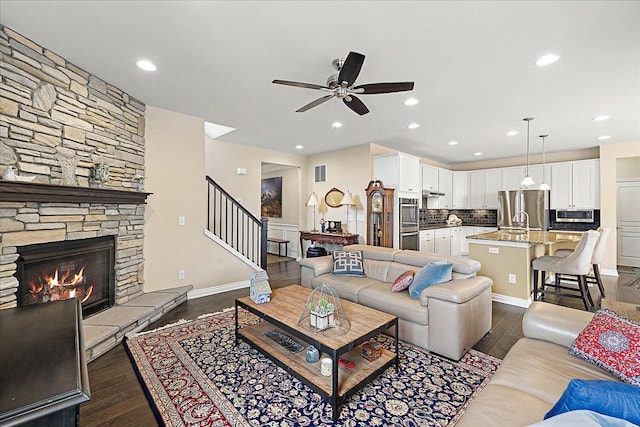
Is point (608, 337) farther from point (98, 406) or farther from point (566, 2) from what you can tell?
point (98, 406)

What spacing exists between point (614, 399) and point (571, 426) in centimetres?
33

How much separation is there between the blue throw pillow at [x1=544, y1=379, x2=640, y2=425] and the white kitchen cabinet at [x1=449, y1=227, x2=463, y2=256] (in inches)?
272

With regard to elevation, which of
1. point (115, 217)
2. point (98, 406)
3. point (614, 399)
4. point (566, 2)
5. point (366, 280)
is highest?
point (566, 2)

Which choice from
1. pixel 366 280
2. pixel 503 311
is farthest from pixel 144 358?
pixel 503 311

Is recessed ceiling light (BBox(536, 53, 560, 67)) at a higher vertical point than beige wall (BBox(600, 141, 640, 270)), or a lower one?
higher

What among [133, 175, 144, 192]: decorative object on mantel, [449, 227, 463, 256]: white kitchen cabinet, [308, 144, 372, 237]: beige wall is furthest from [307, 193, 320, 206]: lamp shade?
[133, 175, 144, 192]: decorative object on mantel

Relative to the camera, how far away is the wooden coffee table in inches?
72.9

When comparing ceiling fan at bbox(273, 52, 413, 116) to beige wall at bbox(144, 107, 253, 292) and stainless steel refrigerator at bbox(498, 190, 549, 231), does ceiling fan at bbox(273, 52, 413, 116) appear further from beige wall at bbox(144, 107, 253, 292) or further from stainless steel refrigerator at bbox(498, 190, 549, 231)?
stainless steel refrigerator at bbox(498, 190, 549, 231)

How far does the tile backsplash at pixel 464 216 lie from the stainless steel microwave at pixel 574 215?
4.42 feet

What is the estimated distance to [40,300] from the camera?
103 inches

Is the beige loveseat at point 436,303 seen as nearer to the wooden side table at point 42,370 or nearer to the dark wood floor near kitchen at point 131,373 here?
the dark wood floor near kitchen at point 131,373

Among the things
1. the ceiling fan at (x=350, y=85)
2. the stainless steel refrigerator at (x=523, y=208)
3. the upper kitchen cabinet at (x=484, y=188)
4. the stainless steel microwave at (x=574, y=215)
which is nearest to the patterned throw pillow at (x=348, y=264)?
the ceiling fan at (x=350, y=85)

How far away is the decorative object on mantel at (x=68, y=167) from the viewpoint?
8.95ft

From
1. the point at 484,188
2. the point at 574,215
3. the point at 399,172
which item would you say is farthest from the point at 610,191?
the point at 399,172
